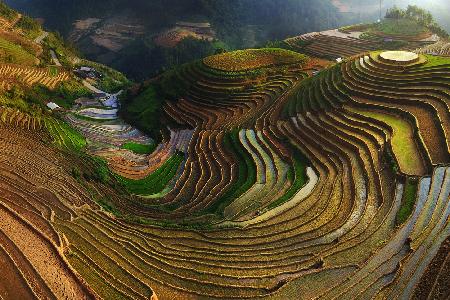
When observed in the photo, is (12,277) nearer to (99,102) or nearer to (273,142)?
(273,142)

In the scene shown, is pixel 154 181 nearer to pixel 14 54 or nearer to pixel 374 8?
pixel 14 54

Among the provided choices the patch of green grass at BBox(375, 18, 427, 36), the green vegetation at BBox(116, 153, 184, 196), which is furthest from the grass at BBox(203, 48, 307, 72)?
the patch of green grass at BBox(375, 18, 427, 36)

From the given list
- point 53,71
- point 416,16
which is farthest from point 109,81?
point 416,16

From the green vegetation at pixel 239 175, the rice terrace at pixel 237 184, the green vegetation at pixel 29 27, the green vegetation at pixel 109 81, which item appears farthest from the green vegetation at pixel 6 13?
the green vegetation at pixel 239 175

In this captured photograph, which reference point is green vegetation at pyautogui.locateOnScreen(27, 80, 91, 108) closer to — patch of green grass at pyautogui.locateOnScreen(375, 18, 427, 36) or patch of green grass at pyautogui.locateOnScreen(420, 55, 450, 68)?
patch of green grass at pyautogui.locateOnScreen(420, 55, 450, 68)

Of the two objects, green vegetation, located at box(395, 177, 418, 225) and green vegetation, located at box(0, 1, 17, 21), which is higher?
green vegetation, located at box(0, 1, 17, 21)

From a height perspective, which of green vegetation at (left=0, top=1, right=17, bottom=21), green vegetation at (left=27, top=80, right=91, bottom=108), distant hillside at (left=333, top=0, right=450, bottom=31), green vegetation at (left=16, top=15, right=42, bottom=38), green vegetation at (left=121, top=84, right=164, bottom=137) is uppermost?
distant hillside at (left=333, top=0, right=450, bottom=31)
